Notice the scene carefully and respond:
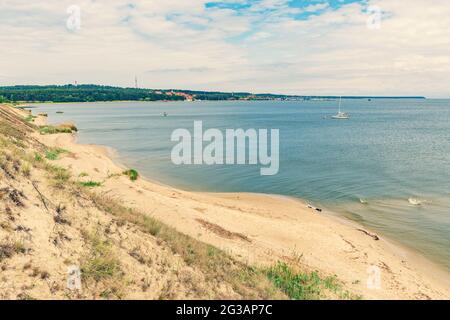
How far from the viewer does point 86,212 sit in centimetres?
1122

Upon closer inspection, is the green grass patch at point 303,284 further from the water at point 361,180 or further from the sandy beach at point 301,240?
the water at point 361,180

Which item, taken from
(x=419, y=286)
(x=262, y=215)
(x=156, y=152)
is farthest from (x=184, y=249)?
(x=156, y=152)

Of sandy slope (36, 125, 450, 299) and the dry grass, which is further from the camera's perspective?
sandy slope (36, 125, 450, 299)

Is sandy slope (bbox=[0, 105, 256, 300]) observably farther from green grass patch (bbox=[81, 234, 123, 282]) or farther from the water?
the water

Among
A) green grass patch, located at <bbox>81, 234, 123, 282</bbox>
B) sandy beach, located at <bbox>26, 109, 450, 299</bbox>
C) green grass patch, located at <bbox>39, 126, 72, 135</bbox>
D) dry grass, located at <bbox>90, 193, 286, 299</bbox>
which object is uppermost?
green grass patch, located at <bbox>39, 126, 72, 135</bbox>

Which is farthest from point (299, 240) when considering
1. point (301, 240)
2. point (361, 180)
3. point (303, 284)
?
point (361, 180)

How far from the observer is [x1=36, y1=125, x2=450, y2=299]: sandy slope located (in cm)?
1309

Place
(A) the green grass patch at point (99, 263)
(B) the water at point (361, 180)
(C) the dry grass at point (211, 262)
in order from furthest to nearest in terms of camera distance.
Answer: (B) the water at point (361, 180) → (C) the dry grass at point (211, 262) → (A) the green grass patch at point (99, 263)

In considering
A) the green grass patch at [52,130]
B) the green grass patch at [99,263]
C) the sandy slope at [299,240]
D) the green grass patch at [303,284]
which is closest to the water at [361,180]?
the sandy slope at [299,240]

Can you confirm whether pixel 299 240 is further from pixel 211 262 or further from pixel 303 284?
pixel 211 262

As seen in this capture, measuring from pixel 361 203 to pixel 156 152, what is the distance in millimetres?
32083

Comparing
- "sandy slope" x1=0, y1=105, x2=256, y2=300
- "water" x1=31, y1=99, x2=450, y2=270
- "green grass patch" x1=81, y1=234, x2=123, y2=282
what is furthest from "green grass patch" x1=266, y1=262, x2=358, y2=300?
"water" x1=31, y1=99, x2=450, y2=270

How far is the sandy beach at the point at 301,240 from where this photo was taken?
42.7 feet

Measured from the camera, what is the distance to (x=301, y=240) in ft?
55.4
